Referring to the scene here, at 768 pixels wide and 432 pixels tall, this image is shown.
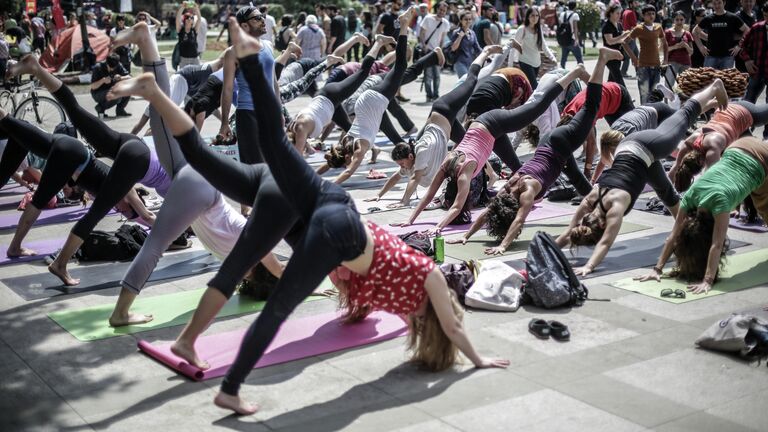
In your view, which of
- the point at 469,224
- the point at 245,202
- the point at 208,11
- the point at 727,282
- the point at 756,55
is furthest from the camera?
the point at 208,11

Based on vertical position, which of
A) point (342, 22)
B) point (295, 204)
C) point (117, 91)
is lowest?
point (342, 22)

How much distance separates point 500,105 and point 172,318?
5.54 metres

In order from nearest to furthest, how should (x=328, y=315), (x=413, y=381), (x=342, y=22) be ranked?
(x=413, y=381) → (x=328, y=315) → (x=342, y=22)

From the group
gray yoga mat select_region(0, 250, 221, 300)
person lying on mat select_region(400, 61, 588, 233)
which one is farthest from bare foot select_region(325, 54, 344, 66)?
gray yoga mat select_region(0, 250, 221, 300)

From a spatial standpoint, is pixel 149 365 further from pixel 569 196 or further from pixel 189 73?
pixel 189 73

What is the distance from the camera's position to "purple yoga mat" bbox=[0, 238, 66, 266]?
324 inches

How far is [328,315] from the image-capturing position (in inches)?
252

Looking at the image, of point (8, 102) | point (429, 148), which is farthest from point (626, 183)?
point (8, 102)

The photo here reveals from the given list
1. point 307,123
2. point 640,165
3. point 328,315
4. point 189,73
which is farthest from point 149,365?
point 189,73

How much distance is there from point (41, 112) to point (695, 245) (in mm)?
11317

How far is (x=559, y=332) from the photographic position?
581 centimetres

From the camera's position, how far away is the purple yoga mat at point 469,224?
8922 millimetres

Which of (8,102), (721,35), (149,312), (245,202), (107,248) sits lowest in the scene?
(8,102)

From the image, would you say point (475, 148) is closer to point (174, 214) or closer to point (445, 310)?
point (174, 214)
